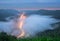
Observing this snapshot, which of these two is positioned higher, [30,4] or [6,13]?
[30,4]

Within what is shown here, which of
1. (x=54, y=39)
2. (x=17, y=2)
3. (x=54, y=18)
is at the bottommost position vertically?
(x=54, y=39)

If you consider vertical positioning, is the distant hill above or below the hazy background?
below

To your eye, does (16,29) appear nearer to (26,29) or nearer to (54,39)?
(26,29)

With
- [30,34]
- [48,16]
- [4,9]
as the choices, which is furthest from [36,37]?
[4,9]

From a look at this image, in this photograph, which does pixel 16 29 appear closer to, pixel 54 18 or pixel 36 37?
pixel 36 37

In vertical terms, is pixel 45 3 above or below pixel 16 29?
above

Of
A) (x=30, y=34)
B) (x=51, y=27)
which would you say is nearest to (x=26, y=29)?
(x=30, y=34)

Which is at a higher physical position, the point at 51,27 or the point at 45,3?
the point at 45,3

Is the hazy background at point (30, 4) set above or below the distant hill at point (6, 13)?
above
